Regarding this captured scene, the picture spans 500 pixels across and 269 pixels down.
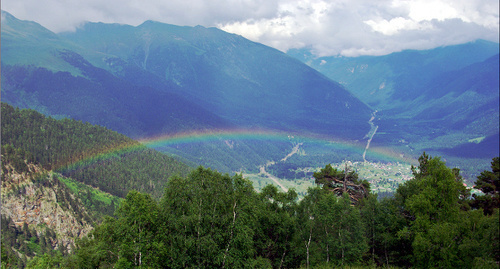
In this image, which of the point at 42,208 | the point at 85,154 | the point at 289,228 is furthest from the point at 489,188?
the point at 85,154

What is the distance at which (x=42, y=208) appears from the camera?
10594cm

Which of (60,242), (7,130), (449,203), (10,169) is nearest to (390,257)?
(449,203)

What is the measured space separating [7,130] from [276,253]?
16662 cm

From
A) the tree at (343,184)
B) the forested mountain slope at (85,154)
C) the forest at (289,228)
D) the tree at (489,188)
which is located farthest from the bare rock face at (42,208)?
the tree at (489,188)

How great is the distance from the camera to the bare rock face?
99625 millimetres

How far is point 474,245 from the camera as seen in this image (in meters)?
22.6

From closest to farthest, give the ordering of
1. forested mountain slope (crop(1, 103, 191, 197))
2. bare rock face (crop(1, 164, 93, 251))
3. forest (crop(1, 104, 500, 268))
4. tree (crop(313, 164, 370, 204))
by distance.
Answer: forest (crop(1, 104, 500, 268)) < tree (crop(313, 164, 370, 204)) < bare rock face (crop(1, 164, 93, 251)) < forested mountain slope (crop(1, 103, 191, 197))

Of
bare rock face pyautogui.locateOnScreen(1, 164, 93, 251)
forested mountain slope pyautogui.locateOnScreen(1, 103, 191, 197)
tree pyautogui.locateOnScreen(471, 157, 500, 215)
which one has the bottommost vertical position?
bare rock face pyautogui.locateOnScreen(1, 164, 93, 251)

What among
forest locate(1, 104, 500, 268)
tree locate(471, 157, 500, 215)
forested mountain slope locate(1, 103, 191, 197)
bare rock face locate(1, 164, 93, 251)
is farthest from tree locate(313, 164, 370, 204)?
forested mountain slope locate(1, 103, 191, 197)

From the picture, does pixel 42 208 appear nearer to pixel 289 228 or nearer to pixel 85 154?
pixel 85 154

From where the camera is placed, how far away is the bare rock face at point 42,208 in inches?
3922

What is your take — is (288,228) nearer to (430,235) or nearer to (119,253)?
(430,235)

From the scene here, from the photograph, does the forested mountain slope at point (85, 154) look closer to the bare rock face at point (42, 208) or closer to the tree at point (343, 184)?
the bare rock face at point (42, 208)

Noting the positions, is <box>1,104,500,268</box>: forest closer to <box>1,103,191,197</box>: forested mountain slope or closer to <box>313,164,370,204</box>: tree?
<box>313,164,370,204</box>: tree
